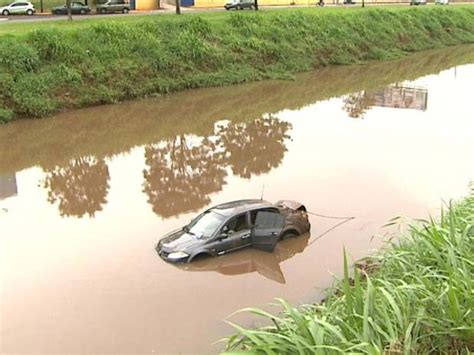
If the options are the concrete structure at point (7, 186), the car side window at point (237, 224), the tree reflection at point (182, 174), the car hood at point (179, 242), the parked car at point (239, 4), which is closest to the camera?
the car hood at point (179, 242)

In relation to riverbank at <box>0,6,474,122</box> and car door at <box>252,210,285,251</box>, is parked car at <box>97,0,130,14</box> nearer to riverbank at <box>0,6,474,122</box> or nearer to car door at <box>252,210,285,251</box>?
riverbank at <box>0,6,474,122</box>

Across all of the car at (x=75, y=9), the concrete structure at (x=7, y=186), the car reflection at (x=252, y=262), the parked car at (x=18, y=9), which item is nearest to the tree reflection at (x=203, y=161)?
the car reflection at (x=252, y=262)

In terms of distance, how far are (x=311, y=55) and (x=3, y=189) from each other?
88.2ft

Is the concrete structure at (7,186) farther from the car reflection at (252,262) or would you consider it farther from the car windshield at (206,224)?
the car reflection at (252,262)

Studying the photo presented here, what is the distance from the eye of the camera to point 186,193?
55.9ft

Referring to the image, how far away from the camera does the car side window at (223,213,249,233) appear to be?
13301mm

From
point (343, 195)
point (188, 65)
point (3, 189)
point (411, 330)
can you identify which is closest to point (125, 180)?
point (3, 189)

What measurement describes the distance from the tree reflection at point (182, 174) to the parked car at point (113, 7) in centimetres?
2533

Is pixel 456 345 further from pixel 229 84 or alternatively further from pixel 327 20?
pixel 327 20

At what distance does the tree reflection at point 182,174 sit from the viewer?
1641cm

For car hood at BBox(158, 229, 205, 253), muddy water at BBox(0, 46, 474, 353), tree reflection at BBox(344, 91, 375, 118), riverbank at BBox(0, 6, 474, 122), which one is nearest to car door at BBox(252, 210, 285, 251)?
muddy water at BBox(0, 46, 474, 353)

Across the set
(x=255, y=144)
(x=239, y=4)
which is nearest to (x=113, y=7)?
(x=239, y=4)

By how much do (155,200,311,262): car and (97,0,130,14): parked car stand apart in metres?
34.4

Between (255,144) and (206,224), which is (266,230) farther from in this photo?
(255,144)
